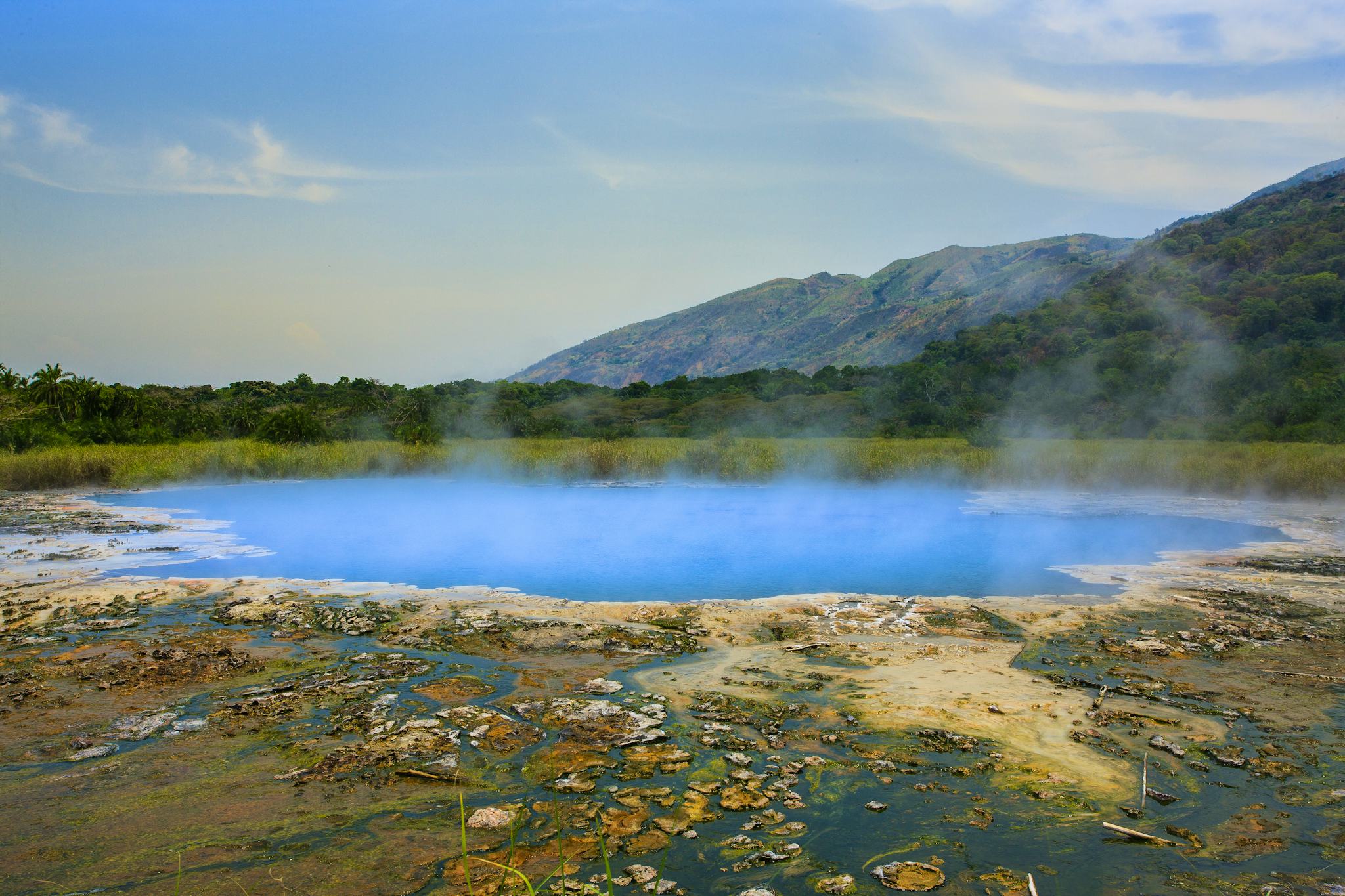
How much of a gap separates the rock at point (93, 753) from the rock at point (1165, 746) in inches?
191

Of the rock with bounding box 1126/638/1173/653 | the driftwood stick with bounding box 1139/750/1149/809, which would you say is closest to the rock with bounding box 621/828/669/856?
the driftwood stick with bounding box 1139/750/1149/809

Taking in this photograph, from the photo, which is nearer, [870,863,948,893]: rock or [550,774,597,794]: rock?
[870,863,948,893]: rock

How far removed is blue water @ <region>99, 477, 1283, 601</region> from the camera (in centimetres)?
842

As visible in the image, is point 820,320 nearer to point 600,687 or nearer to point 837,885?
point 600,687

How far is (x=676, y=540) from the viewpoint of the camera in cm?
1134

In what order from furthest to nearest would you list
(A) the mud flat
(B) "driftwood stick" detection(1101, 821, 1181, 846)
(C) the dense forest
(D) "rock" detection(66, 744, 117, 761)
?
(C) the dense forest
(D) "rock" detection(66, 744, 117, 761)
(B) "driftwood stick" detection(1101, 821, 1181, 846)
(A) the mud flat

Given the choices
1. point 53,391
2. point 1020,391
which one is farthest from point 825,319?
point 53,391

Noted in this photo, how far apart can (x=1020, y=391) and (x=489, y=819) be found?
110 feet

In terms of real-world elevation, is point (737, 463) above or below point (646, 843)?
above

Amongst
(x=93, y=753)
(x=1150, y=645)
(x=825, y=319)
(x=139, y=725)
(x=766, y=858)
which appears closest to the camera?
(x=766, y=858)

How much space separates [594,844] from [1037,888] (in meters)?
1.54

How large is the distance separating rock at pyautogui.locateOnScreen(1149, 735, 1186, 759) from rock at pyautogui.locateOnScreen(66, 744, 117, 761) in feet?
15.9

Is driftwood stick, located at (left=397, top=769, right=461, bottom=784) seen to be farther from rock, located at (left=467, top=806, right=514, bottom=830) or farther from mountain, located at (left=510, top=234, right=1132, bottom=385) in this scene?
mountain, located at (left=510, top=234, right=1132, bottom=385)

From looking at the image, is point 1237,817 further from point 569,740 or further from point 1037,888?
point 569,740
